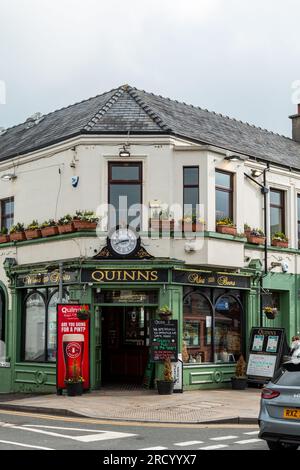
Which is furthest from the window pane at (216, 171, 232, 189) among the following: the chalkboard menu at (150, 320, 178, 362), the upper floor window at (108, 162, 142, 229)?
the chalkboard menu at (150, 320, 178, 362)

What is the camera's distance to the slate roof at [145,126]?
2039 centimetres

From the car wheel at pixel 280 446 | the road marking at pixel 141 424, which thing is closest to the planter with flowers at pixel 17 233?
the road marking at pixel 141 424

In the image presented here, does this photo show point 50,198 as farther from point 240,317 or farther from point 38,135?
point 240,317

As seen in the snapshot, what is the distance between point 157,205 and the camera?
19734mm

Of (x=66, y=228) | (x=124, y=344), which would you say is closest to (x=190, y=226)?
(x=66, y=228)

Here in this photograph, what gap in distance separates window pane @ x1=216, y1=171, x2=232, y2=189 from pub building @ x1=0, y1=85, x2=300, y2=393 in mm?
29

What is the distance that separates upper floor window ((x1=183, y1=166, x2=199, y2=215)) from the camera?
20.0 meters

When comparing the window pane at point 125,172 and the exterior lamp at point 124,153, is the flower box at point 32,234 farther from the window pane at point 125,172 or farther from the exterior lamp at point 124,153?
the exterior lamp at point 124,153

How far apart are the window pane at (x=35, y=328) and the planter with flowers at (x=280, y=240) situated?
7.59 metres

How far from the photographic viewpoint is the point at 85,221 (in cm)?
1952

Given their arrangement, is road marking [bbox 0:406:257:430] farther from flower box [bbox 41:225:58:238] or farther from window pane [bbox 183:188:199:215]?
window pane [bbox 183:188:199:215]

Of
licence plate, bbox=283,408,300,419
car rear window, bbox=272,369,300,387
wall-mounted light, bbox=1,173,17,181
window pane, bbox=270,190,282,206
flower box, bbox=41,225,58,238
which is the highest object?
wall-mounted light, bbox=1,173,17,181

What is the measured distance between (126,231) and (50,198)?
2934 mm

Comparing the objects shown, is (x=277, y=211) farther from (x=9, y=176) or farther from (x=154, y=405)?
(x=154, y=405)
